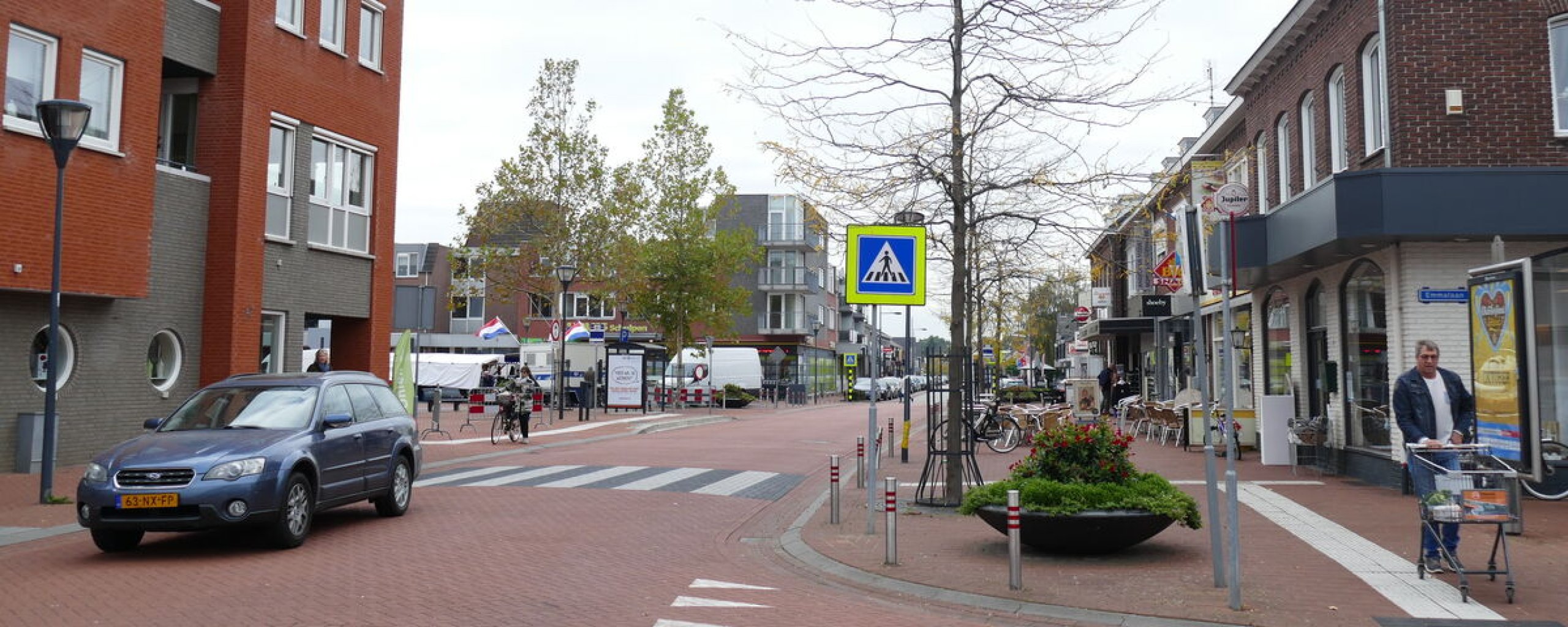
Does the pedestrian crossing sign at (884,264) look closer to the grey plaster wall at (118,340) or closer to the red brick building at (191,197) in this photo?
the grey plaster wall at (118,340)

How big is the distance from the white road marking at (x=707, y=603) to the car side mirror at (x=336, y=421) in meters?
4.25

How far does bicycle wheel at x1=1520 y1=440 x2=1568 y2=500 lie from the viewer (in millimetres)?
12398

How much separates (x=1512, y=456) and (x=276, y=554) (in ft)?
36.5

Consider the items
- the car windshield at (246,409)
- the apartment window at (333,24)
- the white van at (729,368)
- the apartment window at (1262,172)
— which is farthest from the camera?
the white van at (729,368)

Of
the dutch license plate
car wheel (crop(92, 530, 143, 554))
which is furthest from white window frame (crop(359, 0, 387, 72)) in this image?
the dutch license plate

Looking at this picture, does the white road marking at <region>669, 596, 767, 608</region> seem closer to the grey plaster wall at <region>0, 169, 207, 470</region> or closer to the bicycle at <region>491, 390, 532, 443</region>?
the grey plaster wall at <region>0, 169, 207, 470</region>

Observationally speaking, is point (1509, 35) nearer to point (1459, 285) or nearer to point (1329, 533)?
point (1459, 285)

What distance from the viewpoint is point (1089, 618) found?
7.26 meters

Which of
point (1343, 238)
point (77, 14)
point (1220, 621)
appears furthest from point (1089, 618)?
point (77, 14)

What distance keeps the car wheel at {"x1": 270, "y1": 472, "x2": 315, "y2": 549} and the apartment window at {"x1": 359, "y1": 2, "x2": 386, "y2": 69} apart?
13.0 meters

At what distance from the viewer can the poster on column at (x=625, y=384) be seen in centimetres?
3481

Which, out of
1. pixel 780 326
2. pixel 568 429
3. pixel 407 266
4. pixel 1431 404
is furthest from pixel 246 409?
pixel 407 266

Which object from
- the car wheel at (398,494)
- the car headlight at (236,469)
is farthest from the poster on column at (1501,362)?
the car headlight at (236,469)

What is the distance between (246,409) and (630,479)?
20.7 feet
